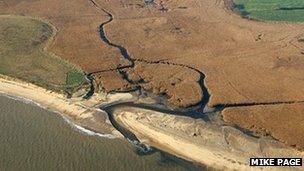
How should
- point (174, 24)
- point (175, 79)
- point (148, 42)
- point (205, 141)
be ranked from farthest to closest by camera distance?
point (174, 24) < point (148, 42) < point (175, 79) < point (205, 141)

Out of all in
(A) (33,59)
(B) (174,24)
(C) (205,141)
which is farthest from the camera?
(B) (174,24)

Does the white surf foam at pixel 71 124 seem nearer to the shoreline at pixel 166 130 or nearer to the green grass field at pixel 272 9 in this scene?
the shoreline at pixel 166 130

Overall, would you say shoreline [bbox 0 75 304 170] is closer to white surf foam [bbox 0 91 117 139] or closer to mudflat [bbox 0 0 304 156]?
white surf foam [bbox 0 91 117 139]

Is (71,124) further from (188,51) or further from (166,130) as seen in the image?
(188,51)

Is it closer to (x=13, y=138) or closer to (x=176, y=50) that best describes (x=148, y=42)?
(x=176, y=50)

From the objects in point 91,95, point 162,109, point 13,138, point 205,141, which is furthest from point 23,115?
point 205,141
